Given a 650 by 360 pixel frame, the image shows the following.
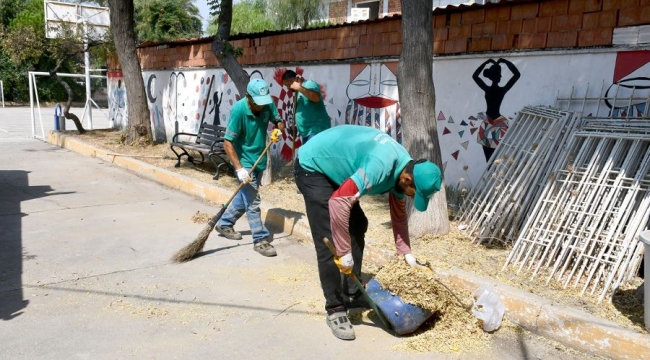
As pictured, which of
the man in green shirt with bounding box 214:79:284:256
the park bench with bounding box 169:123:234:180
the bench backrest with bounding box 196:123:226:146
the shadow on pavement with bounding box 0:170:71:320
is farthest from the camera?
the bench backrest with bounding box 196:123:226:146

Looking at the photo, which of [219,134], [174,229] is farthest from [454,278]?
[219,134]

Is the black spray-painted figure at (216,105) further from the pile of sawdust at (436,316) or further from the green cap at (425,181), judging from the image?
the green cap at (425,181)

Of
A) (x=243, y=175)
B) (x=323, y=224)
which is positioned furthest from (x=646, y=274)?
(x=243, y=175)

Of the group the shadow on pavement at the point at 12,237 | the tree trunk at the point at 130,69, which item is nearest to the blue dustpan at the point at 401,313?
the shadow on pavement at the point at 12,237

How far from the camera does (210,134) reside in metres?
9.96

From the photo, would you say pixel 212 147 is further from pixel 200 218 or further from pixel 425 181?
pixel 425 181

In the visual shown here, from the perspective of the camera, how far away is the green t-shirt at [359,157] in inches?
123

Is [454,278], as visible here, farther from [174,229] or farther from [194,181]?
[194,181]

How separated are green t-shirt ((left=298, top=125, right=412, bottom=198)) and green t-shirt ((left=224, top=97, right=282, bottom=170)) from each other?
1703mm

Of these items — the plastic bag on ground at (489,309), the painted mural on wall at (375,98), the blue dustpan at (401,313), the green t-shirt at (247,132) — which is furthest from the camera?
the painted mural on wall at (375,98)

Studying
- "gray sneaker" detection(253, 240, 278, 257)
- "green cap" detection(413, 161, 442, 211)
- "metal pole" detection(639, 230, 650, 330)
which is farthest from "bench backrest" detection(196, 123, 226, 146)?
"metal pole" detection(639, 230, 650, 330)

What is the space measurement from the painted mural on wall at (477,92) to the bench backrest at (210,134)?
105 cm

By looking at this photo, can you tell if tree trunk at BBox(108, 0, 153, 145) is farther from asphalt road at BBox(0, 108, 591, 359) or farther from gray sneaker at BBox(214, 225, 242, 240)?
gray sneaker at BBox(214, 225, 242, 240)

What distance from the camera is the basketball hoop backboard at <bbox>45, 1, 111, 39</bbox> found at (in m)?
14.9
